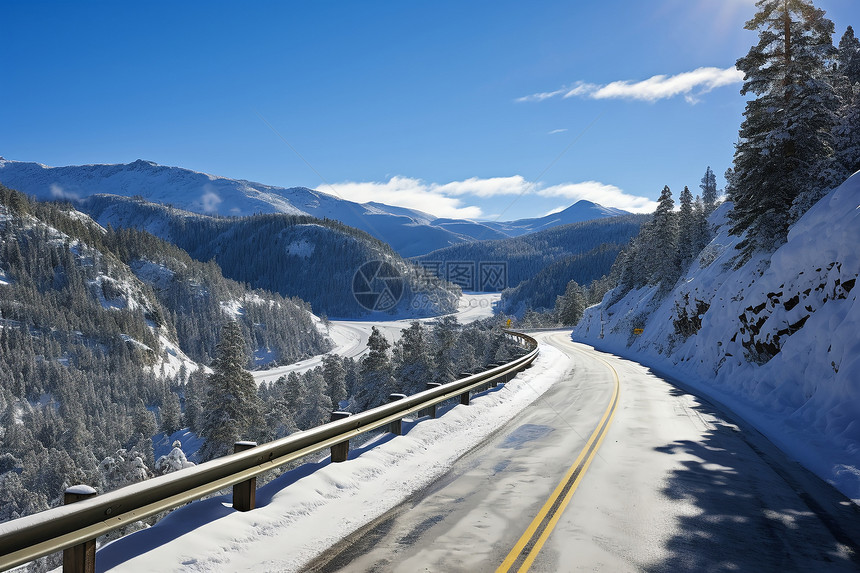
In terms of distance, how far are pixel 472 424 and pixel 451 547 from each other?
21.6 ft

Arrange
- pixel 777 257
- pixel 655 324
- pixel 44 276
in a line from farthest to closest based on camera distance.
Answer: pixel 44 276
pixel 655 324
pixel 777 257

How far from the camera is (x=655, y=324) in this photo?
38906mm

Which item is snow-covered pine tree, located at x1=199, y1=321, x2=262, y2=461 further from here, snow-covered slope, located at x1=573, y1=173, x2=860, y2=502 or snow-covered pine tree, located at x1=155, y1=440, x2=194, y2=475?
snow-covered slope, located at x1=573, y1=173, x2=860, y2=502

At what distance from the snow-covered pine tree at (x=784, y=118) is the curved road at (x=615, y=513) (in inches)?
560

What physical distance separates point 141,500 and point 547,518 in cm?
427

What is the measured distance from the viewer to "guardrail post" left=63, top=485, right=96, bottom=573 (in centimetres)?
367

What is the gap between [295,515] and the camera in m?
5.68

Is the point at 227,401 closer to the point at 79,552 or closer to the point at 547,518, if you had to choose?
the point at 547,518

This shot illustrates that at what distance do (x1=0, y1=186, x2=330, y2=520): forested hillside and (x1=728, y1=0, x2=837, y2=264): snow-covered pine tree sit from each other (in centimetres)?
6692

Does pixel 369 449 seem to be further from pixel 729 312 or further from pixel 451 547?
pixel 729 312

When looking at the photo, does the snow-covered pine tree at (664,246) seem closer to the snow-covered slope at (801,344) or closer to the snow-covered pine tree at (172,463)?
the snow-covered slope at (801,344)

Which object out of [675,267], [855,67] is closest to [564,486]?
[675,267]

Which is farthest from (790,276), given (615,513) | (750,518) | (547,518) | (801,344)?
(547,518)

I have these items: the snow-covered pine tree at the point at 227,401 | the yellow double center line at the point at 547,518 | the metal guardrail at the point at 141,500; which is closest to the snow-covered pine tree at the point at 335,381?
the snow-covered pine tree at the point at 227,401
